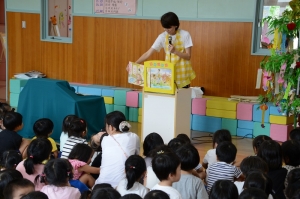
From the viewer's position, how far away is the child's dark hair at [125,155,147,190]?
11.2ft

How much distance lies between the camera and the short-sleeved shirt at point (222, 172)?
4.02m

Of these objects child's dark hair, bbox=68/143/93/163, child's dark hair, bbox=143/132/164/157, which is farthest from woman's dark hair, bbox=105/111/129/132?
child's dark hair, bbox=68/143/93/163

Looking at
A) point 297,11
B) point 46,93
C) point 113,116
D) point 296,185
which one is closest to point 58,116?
point 46,93

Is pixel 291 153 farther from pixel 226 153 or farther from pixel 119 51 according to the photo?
pixel 119 51

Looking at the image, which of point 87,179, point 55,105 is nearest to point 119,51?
point 55,105

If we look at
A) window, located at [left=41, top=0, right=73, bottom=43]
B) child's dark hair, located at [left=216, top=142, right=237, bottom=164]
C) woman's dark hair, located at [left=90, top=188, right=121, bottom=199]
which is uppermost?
window, located at [left=41, top=0, right=73, bottom=43]

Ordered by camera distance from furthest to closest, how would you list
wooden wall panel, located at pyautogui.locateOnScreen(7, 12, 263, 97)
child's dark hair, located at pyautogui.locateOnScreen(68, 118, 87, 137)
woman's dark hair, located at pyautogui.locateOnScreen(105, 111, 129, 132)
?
1. wooden wall panel, located at pyautogui.locateOnScreen(7, 12, 263, 97)
2. child's dark hair, located at pyautogui.locateOnScreen(68, 118, 87, 137)
3. woman's dark hair, located at pyautogui.locateOnScreen(105, 111, 129, 132)

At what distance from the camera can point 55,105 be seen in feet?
21.1

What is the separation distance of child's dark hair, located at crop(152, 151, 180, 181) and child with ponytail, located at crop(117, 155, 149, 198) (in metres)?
0.16

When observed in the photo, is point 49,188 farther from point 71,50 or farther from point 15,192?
point 71,50

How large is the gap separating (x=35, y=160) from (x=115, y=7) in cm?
476

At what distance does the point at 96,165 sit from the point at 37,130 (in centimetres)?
67

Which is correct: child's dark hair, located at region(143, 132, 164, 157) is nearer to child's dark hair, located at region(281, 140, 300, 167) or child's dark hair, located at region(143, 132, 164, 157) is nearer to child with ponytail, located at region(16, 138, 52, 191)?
child with ponytail, located at region(16, 138, 52, 191)

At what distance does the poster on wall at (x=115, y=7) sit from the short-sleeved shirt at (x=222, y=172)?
456cm
